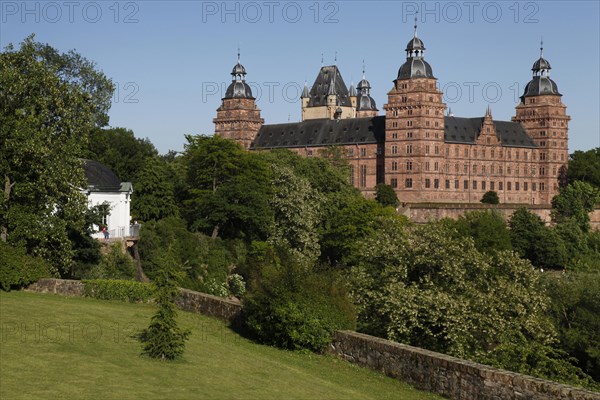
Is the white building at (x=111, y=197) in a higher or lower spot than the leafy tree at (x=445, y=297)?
higher

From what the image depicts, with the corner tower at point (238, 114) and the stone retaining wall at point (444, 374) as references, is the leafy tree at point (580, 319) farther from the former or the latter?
the corner tower at point (238, 114)

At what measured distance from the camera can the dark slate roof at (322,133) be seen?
128m

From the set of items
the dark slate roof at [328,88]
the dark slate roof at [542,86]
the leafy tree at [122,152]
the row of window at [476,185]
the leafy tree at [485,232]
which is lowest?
the leafy tree at [485,232]

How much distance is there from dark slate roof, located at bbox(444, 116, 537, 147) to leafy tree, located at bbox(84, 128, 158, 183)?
188 feet

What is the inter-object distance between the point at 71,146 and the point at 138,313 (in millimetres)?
10885

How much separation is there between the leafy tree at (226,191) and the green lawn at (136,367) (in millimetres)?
35445

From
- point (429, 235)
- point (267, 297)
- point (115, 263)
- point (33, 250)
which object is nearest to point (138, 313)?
point (267, 297)

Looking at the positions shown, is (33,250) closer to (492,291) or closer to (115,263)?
(115,263)

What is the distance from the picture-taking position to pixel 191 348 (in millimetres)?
21812

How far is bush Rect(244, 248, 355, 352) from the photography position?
78.8ft

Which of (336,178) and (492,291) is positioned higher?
(336,178)

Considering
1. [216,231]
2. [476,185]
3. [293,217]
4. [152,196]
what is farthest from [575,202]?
[152,196]

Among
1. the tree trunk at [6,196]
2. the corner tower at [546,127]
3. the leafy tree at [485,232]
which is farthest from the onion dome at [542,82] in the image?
the tree trunk at [6,196]

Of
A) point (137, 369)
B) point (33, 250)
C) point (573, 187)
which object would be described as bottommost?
point (137, 369)
